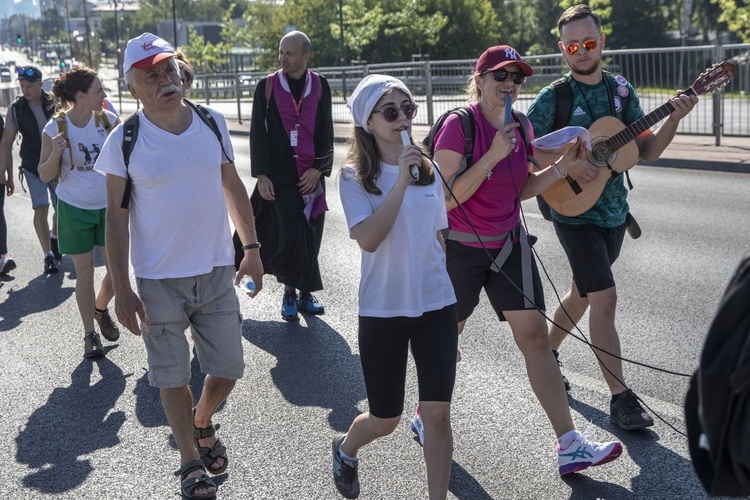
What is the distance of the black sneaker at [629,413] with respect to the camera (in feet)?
15.8

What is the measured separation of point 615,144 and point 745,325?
3083mm

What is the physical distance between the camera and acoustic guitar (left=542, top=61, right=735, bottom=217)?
5.04 m

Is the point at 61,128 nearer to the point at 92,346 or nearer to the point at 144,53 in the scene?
the point at 92,346

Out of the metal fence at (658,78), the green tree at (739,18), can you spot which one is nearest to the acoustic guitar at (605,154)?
the metal fence at (658,78)

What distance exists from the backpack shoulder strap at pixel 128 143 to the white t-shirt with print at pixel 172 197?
0.02 meters

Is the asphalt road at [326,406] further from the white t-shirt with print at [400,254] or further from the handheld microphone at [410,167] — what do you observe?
the handheld microphone at [410,167]

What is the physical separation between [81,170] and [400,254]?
3.70 m

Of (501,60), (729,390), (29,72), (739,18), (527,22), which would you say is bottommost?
(729,390)

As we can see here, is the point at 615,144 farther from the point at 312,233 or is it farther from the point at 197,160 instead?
the point at 312,233

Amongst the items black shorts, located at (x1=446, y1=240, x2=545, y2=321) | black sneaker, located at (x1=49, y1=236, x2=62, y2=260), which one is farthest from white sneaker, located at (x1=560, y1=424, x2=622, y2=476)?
black sneaker, located at (x1=49, y1=236, x2=62, y2=260)

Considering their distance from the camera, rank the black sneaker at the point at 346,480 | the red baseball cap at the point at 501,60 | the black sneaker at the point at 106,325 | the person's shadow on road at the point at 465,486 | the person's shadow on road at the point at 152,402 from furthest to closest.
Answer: the black sneaker at the point at 106,325 < the person's shadow on road at the point at 152,402 < the red baseball cap at the point at 501,60 < the person's shadow on road at the point at 465,486 < the black sneaker at the point at 346,480

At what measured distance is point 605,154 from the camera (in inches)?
201

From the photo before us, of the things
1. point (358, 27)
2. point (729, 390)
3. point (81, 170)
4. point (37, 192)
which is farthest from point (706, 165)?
point (358, 27)

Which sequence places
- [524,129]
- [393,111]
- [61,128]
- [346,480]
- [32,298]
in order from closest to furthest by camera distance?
1. [393,111]
2. [346,480]
3. [524,129]
4. [61,128]
5. [32,298]
